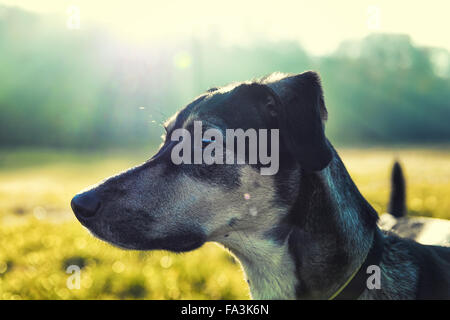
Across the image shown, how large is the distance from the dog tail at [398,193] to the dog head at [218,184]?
2.93m

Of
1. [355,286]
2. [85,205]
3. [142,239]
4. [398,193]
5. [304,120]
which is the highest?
[304,120]

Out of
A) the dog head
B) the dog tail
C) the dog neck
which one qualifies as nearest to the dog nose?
the dog head

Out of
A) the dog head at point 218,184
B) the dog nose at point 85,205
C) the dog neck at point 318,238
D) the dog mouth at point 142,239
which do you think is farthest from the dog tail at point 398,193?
the dog nose at point 85,205

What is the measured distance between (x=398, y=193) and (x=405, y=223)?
697 millimetres

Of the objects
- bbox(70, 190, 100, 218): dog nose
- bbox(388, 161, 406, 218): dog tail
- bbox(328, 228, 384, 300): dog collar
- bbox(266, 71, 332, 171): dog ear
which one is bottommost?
bbox(328, 228, 384, 300): dog collar

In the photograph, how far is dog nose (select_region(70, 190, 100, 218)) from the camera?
2.96 meters

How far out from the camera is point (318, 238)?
3.17 meters

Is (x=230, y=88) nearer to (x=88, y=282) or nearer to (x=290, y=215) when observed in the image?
(x=290, y=215)

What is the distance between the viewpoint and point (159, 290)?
5.71m

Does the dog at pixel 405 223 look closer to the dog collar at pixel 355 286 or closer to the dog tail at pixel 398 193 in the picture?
the dog tail at pixel 398 193

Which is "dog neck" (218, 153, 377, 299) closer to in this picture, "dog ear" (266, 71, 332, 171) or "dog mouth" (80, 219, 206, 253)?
"dog ear" (266, 71, 332, 171)

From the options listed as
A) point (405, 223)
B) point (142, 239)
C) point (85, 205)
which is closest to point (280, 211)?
point (142, 239)

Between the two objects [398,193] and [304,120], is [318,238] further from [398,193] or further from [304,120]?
[398,193]

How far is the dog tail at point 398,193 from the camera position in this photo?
18.7 ft
